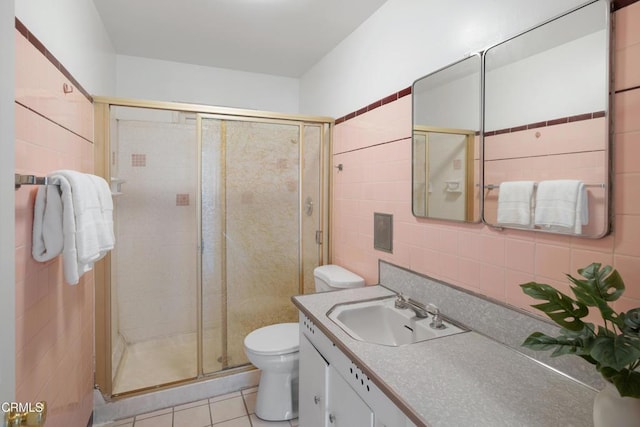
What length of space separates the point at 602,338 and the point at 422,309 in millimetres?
928

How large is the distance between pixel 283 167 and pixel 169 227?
1026 mm

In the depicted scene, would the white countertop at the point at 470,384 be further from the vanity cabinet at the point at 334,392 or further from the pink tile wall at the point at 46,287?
the pink tile wall at the point at 46,287

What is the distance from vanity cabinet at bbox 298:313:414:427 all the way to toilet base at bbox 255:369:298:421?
31cm

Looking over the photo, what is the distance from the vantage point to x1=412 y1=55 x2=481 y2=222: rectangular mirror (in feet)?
4.51

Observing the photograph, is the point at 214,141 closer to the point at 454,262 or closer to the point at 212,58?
the point at 212,58

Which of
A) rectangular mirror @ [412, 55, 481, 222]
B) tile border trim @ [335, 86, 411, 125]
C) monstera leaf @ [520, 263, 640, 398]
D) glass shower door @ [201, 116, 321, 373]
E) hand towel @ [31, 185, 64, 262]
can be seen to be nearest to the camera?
monstera leaf @ [520, 263, 640, 398]

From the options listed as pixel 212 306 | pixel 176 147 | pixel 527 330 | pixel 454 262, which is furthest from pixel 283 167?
pixel 527 330

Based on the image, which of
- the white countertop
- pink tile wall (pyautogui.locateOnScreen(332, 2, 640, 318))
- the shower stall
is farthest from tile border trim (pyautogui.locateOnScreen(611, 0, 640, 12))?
the shower stall

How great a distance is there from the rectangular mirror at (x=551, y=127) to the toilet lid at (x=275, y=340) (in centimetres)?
130

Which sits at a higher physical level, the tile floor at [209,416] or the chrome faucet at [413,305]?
the chrome faucet at [413,305]

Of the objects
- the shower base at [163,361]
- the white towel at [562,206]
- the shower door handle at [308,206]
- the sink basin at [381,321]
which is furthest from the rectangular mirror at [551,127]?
the shower base at [163,361]

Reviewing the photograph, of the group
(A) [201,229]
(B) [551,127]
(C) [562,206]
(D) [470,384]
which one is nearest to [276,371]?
(A) [201,229]

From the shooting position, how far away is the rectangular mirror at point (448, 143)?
138cm

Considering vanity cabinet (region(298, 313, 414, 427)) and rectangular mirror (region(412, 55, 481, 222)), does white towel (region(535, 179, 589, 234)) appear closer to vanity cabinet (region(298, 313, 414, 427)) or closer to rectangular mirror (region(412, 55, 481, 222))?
rectangular mirror (region(412, 55, 481, 222))
